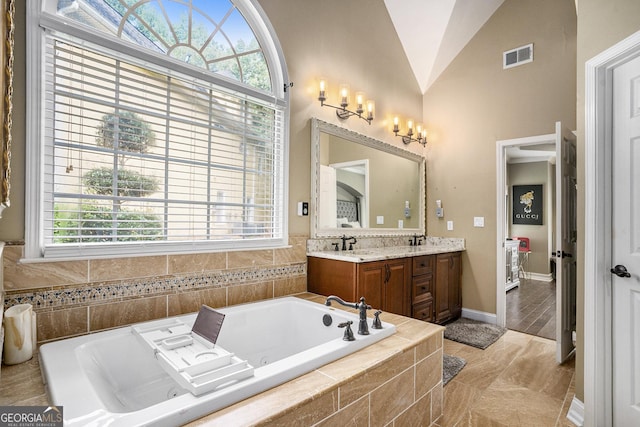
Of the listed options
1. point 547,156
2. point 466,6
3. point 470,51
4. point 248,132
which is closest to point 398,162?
point 470,51

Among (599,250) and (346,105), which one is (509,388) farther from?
(346,105)

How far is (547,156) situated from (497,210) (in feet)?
12.3

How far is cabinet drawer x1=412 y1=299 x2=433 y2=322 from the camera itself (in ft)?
10.1

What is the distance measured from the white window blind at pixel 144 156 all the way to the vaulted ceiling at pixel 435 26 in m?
2.24

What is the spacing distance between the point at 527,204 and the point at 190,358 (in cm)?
716

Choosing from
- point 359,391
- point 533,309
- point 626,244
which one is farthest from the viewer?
point 533,309

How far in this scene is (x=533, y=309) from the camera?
168 inches

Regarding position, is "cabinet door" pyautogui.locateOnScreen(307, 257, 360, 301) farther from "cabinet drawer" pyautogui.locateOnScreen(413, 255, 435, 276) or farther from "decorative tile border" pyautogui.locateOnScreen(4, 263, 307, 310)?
"cabinet drawer" pyautogui.locateOnScreen(413, 255, 435, 276)

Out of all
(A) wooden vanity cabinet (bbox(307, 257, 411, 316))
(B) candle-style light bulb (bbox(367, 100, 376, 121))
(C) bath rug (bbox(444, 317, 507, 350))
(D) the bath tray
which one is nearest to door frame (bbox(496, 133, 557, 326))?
(C) bath rug (bbox(444, 317, 507, 350))

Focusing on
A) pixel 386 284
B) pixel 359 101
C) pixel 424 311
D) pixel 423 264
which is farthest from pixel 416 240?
pixel 359 101

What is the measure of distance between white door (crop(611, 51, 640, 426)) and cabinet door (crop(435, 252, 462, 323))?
1.72 metres

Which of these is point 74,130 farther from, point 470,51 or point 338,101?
point 470,51

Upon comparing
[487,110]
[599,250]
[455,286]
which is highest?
[487,110]

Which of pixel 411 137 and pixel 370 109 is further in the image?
pixel 411 137
